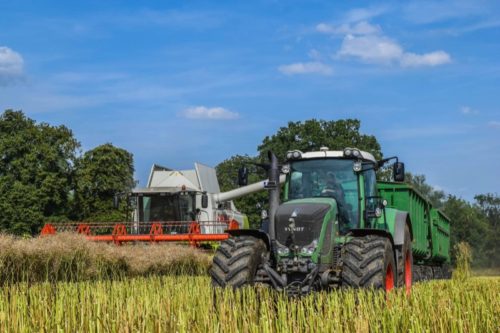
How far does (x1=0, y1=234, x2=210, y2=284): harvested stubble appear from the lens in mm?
10922

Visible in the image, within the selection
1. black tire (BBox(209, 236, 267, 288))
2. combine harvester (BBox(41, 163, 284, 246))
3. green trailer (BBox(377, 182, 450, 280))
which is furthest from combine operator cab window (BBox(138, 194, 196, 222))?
black tire (BBox(209, 236, 267, 288))

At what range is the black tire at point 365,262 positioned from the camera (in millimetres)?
8102

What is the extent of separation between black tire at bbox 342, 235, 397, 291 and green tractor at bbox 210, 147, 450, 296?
1 cm

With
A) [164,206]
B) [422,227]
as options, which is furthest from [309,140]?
[422,227]

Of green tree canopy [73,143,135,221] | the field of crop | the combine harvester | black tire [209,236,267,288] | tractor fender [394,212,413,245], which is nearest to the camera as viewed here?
the field of crop

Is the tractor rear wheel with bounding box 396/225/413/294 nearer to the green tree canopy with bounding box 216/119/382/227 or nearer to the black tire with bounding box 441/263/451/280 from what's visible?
A: the black tire with bounding box 441/263/451/280

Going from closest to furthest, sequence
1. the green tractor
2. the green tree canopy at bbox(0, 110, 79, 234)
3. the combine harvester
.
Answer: the green tractor → the combine harvester → the green tree canopy at bbox(0, 110, 79, 234)

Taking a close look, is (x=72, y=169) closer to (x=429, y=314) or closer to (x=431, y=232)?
(x=431, y=232)

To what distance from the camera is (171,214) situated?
23406 mm

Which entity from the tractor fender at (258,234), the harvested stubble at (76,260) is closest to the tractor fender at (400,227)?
the tractor fender at (258,234)

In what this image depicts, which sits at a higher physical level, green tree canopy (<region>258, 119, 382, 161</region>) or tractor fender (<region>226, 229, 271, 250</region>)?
green tree canopy (<region>258, 119, 382, 161</region>)

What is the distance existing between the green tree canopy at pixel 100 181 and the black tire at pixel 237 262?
36.1 metres

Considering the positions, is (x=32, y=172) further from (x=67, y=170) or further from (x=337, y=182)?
(x=337, y=182)

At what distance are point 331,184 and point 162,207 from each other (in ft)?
48.2
